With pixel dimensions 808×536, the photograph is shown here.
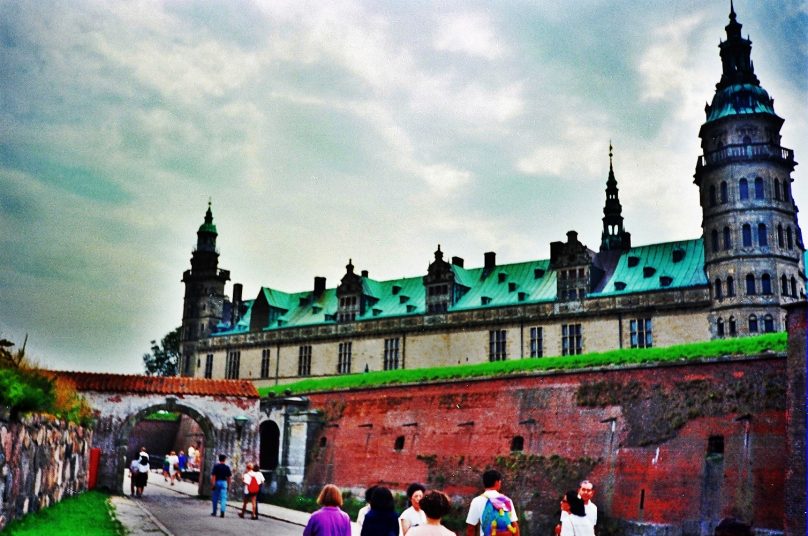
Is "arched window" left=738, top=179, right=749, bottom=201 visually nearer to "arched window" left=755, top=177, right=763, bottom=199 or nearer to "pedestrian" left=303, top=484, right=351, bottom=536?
"arched window" left=755, top=177, right=763, bottom=199

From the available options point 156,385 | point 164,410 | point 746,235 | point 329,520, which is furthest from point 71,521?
point 746,235

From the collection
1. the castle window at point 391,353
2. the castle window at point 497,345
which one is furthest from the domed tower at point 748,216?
the castle window at point 391,353

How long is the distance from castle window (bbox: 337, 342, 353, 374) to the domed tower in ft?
72.2

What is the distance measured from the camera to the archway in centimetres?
3067

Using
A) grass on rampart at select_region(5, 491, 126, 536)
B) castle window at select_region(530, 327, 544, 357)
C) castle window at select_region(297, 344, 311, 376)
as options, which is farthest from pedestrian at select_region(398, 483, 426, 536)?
castle window at select_region(297, 344, 311, 376)

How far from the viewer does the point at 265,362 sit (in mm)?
54844

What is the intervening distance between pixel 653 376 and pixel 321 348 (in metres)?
29.7

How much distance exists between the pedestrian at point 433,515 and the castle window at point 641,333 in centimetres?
3363

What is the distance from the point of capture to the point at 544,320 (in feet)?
140

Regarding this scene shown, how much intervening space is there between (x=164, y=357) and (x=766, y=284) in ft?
215

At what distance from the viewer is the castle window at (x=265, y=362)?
5453 cm

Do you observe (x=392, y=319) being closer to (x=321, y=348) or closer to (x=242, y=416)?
(x=321, y=348)


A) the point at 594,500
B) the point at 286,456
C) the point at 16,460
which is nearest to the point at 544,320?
the point at 286,456

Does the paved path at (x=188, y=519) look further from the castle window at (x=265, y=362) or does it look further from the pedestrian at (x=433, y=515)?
the castle window at (x=265, y=362)
